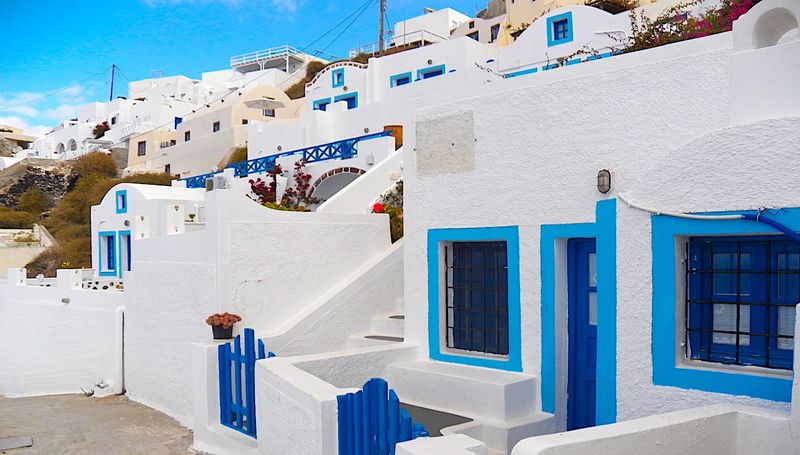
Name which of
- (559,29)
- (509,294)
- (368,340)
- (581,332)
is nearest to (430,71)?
(559,29)

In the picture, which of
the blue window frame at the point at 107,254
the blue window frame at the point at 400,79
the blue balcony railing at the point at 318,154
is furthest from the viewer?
the blue window frame at the point at 400,79

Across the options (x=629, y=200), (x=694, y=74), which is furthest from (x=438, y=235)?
(x=694, y=74)

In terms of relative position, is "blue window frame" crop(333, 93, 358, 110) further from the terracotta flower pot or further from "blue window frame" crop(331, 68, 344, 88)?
the terracotta flower pot

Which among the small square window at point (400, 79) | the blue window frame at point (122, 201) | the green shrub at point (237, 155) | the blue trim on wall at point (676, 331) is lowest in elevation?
the blue trim on wall at point (676, 331)

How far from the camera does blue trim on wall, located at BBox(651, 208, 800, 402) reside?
4.66 metres

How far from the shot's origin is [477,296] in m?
7.57

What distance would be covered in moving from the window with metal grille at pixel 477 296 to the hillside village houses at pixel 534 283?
0.03 meters

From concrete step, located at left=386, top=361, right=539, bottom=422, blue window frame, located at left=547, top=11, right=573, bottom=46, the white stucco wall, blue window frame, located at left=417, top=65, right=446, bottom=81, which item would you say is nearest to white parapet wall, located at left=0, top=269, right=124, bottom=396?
concrete step, located at left=386, top=361, right=539, bottom=422

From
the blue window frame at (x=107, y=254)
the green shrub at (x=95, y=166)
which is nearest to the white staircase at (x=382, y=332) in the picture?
the blue window frame at (x=107, y=254)

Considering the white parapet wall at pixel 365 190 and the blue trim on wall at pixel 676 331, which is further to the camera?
the white parapet wall at pixel 365 190

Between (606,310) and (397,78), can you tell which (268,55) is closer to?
(397,78)

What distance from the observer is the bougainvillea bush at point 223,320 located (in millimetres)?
8516

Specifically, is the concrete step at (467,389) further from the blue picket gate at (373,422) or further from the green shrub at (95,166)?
the green shrub at (95,166)

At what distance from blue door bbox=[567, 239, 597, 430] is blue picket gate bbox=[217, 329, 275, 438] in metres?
3.27
